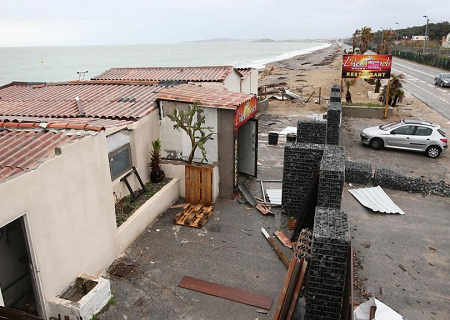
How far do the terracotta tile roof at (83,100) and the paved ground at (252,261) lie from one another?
375 cm

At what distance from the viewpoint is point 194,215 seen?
10523 millimetres

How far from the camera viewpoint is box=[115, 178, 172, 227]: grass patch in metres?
9.55

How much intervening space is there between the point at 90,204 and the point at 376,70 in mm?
21676

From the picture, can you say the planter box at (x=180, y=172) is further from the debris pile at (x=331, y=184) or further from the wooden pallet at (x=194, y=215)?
the debris pile at (x=331, y=184)

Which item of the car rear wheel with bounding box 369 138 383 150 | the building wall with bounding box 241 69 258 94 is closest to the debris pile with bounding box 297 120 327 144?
the car rear wheel with bounding box 369 138 383 150

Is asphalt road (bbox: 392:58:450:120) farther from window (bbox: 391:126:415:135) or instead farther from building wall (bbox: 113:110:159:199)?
building wall (bbox: 113:110:159:199)

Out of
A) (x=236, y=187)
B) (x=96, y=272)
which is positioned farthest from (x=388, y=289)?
(x=96, y=272)

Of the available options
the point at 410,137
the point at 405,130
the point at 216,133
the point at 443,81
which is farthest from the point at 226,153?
the point at 443,81

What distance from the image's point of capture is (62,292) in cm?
684

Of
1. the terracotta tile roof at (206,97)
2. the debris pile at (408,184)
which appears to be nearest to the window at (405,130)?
the debris pile at (408,184)

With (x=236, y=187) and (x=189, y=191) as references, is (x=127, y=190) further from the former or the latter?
(x=236, y=187)

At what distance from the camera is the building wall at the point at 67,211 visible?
5859 millimetres

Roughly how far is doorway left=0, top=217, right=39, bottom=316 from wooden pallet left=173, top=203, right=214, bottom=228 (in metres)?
4.12

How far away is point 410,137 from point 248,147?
342 inches
